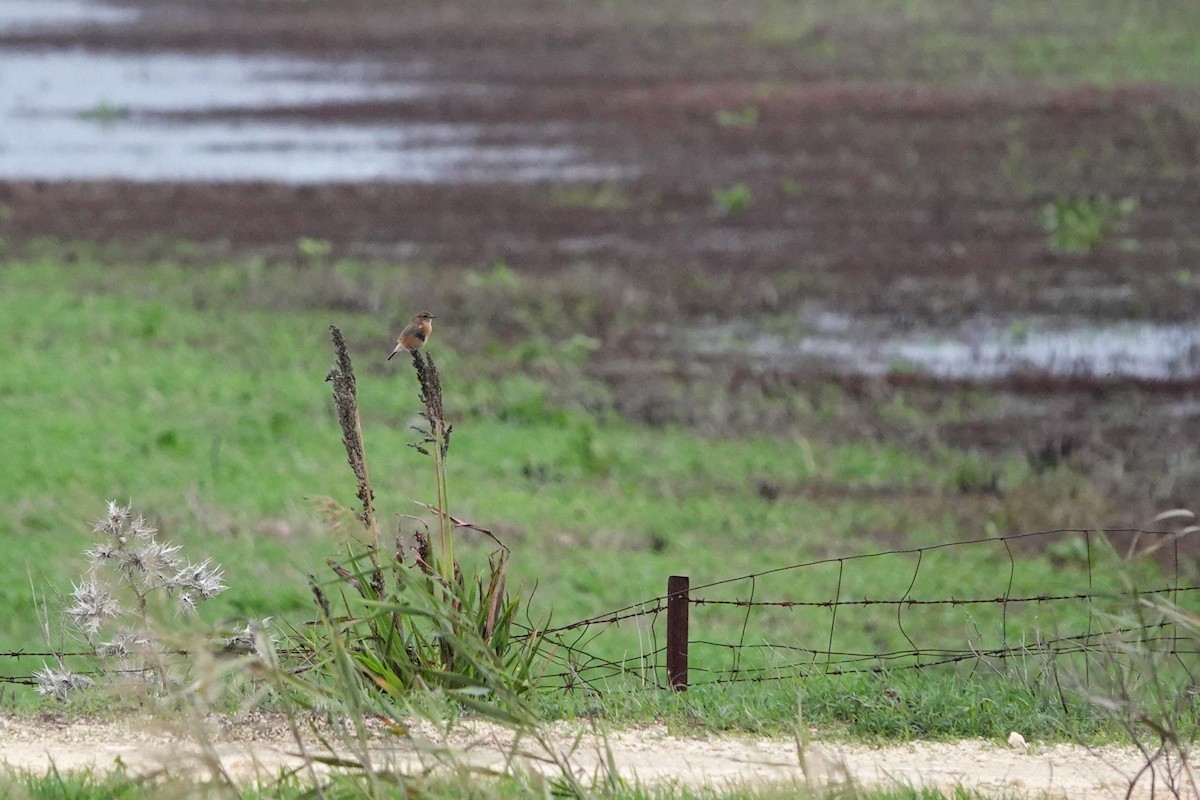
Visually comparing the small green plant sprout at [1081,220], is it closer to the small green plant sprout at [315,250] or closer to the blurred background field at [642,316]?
the blurred background field at [642,316]

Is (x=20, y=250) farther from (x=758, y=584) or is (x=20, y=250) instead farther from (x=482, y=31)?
(x=482, y=31)

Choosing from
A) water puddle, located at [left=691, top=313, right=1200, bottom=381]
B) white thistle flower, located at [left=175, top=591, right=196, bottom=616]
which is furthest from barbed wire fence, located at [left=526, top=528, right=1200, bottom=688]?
water puddle, located at [left=691, top=313, right=1200, bottom=381]

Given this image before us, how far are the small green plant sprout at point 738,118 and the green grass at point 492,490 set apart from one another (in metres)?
14.9

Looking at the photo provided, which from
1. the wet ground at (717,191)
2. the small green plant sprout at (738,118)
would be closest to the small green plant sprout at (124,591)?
the wet ground at (717,191)

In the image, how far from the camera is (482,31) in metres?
44.4

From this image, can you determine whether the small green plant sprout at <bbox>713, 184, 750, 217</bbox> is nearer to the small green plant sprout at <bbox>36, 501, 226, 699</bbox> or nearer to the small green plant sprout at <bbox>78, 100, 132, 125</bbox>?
the small green plant sprout at <bbox>78, 100, 132, 125</bbox>

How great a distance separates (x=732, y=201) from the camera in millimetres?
23672

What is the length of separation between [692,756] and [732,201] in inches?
739

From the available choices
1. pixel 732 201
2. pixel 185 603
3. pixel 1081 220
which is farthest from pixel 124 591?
pixel 732 201

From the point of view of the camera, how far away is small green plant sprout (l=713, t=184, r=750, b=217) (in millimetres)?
23578

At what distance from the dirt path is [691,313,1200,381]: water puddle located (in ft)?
33.4

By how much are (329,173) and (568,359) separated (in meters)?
12.6

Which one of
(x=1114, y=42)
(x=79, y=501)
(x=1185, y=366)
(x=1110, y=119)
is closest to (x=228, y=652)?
(x=79, y=501)

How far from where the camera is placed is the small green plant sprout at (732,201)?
23.6 meters
